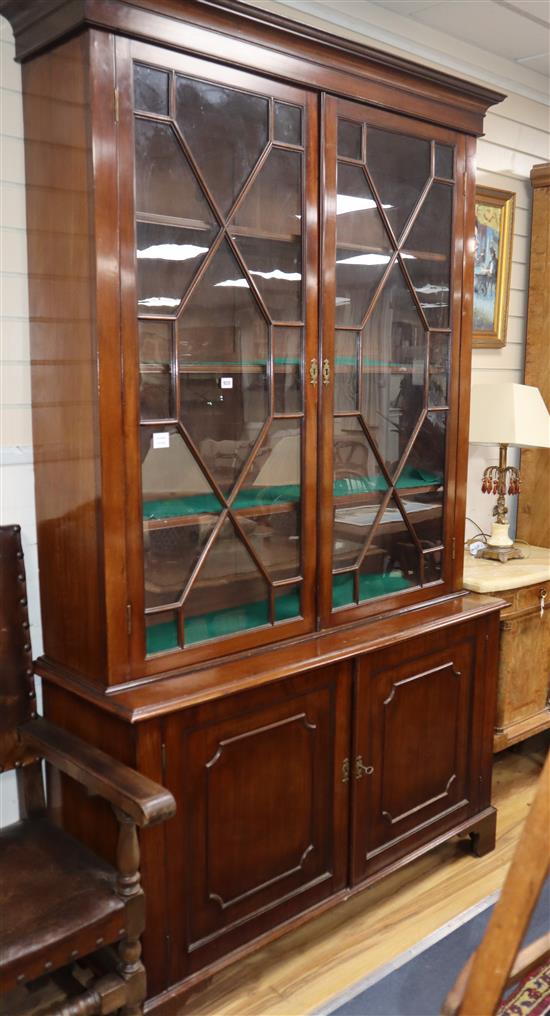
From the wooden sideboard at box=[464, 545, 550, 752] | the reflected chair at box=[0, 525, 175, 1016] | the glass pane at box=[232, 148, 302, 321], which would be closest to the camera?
the reflected chair at box=[0, 525, 175, 1016]

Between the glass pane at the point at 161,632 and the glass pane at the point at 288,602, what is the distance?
310 mm

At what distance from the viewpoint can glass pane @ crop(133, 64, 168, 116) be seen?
1679 mm

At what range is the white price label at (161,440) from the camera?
181cm

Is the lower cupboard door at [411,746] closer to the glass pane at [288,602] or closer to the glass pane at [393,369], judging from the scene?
the glass pane at [288,602]

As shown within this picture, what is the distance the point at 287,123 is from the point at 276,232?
9.7 inches

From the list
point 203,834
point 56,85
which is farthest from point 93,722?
point 56,85

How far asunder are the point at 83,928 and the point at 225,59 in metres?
1.77

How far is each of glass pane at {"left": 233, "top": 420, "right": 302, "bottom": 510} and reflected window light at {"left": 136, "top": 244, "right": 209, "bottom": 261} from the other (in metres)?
0.44

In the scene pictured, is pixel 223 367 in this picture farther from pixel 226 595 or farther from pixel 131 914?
pixel 131 914

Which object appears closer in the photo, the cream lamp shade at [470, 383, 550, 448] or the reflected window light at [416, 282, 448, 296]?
the reflected window light at [416, 282, 448, 296]

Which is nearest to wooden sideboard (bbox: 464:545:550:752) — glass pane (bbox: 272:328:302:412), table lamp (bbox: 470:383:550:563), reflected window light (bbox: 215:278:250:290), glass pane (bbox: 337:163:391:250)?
table lamp (bbox: 470:383:550:563)

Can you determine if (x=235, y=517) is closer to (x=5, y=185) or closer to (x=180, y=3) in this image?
(x=5, y=185)

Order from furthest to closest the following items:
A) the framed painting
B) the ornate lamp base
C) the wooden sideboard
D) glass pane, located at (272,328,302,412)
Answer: the framed painting
the ornate lamp base
the wooden sideboard
glass pane, located at (272,328,302,412)

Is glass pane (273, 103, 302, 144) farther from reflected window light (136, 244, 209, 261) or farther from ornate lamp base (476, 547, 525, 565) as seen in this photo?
ornate lamp base (476, 547, 525, 565)
